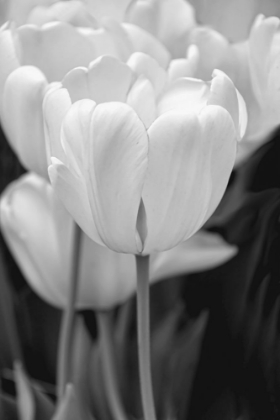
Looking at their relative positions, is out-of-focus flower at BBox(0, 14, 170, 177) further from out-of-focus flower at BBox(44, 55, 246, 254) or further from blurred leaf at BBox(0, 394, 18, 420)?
blurred leaf at BBox(0, 394, 18, 420)

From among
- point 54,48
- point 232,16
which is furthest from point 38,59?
Answer: point 232,16

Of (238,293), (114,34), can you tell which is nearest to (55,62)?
(114,34)

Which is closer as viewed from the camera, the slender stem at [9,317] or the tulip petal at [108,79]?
the tulip petal at [108,79]

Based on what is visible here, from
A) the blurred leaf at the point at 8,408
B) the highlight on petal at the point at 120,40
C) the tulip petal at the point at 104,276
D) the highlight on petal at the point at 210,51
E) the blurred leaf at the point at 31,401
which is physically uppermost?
the highlight on petal at the point at 120,40

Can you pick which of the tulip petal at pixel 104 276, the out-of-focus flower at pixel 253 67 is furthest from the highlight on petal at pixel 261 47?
the tulip petal at pixel 104 276

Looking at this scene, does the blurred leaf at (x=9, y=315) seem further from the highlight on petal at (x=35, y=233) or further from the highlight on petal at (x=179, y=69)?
the highlight on petal at (x=179, y=69)

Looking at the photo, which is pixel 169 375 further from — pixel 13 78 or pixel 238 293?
pixel 13 78

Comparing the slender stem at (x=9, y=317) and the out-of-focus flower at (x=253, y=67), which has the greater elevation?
the out-of-focus flower at (x=253, y=67)

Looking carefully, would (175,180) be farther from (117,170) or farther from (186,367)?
(186,367)
